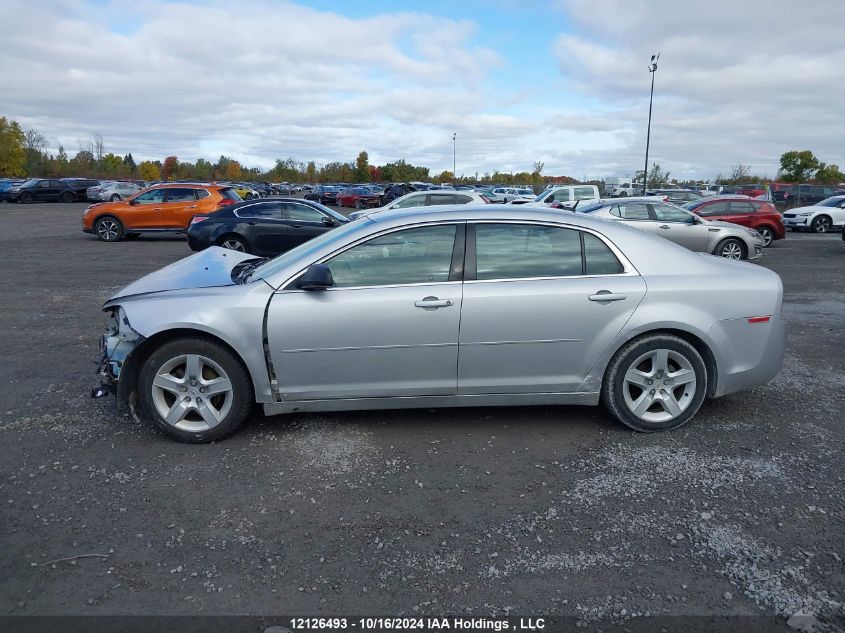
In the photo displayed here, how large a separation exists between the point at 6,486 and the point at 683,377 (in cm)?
437

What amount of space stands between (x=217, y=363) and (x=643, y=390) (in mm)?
2935

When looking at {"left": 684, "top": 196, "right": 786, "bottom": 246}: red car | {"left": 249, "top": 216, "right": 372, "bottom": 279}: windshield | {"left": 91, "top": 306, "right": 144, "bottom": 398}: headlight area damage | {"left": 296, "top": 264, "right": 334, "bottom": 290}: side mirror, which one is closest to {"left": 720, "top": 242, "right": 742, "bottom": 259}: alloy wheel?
{"left": 684, "top": 196, "right": 786, "bottom": 246}: red car

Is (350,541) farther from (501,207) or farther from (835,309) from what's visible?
(835,309)

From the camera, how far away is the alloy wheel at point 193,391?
4199 mm

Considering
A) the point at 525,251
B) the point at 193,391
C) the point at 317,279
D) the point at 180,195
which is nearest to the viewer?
the point at 317,279

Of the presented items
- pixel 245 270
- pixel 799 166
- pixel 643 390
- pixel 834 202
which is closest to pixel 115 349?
pixel 245 270

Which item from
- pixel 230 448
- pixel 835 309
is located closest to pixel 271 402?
pixel 230 448

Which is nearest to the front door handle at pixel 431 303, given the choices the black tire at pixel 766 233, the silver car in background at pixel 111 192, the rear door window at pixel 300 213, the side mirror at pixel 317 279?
the side mirror at pixel 317 279

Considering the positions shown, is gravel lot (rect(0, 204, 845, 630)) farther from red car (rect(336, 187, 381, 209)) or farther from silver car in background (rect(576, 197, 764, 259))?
red car (rect(336, 187, 381, 209))

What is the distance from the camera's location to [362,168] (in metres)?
97.0

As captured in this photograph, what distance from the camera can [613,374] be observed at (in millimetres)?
4363

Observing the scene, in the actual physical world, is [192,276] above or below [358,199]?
below

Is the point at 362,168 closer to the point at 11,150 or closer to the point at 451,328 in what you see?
the point at 11,150

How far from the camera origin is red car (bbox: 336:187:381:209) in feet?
131
